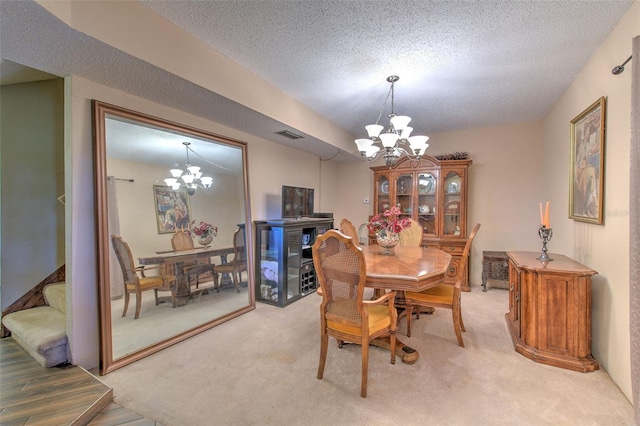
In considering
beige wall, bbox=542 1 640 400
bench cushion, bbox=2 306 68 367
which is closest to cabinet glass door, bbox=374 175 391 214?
beige wall, bbox=542 1 640 400

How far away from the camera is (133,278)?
234 centimetres

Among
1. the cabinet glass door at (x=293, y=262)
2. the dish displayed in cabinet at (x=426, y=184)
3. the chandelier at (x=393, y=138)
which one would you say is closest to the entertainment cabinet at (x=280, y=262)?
the cabinet glass door at (x=293, y=262)

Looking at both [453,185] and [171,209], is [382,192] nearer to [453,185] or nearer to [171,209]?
[453,185]

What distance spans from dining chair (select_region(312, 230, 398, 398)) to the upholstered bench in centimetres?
199

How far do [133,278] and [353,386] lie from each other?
2.07 meters

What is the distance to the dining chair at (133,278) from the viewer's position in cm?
222

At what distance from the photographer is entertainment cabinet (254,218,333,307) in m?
3.45

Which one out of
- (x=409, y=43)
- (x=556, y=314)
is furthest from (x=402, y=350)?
(x=409, y=43)

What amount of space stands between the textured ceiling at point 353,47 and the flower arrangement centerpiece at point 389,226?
1.37m

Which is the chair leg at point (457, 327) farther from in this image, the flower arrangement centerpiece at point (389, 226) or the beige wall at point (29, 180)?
the beige wall at point (29, 180)

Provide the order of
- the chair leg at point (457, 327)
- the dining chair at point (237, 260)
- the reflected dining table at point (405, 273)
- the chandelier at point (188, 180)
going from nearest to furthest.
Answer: the reflected dining table at point (405, 273), the chair leg at point (457, 327), the chandelier at point (188, 180), the dining chair at point (237, 260)

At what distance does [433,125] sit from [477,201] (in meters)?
1.46

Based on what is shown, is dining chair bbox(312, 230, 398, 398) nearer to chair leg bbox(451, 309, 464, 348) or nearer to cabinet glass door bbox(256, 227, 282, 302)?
chair leg bbox(451, 309, 464, 348)

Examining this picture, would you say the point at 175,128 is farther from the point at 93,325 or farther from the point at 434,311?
the point at 434,311
